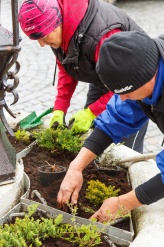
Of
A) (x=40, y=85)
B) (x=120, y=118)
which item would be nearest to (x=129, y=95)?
(x=120, y=118)

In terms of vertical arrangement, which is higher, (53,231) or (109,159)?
(53,231)

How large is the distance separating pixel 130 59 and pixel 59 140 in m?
1.14

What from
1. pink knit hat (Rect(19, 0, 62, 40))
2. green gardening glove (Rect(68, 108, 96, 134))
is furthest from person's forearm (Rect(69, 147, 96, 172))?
pink knit hat (Rect(19, 0, 62, 40))

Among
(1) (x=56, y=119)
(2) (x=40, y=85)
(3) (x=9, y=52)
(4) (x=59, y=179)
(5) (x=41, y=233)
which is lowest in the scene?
(2) (x=40, y=85)

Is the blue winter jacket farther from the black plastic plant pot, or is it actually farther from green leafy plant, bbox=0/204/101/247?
green leafy plant, bbox=0/204/101/247

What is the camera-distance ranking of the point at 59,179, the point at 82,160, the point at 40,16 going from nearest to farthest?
the point at 82,160 < the point at 59,179 < the point at 40,16

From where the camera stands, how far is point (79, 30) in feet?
9.79

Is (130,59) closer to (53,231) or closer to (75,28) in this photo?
(53,231)

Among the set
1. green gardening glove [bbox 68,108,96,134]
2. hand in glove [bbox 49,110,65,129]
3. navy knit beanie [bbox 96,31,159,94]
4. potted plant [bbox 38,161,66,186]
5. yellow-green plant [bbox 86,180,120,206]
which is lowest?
hand in glove [bbox 49,110,65,129]

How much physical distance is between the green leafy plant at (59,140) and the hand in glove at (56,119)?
15cm

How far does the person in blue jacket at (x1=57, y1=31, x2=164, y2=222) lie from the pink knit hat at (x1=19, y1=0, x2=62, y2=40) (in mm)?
670

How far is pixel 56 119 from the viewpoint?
11.2 feet

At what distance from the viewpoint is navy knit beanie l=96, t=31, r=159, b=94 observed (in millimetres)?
1986

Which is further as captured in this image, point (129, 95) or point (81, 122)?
point (81, 122)
